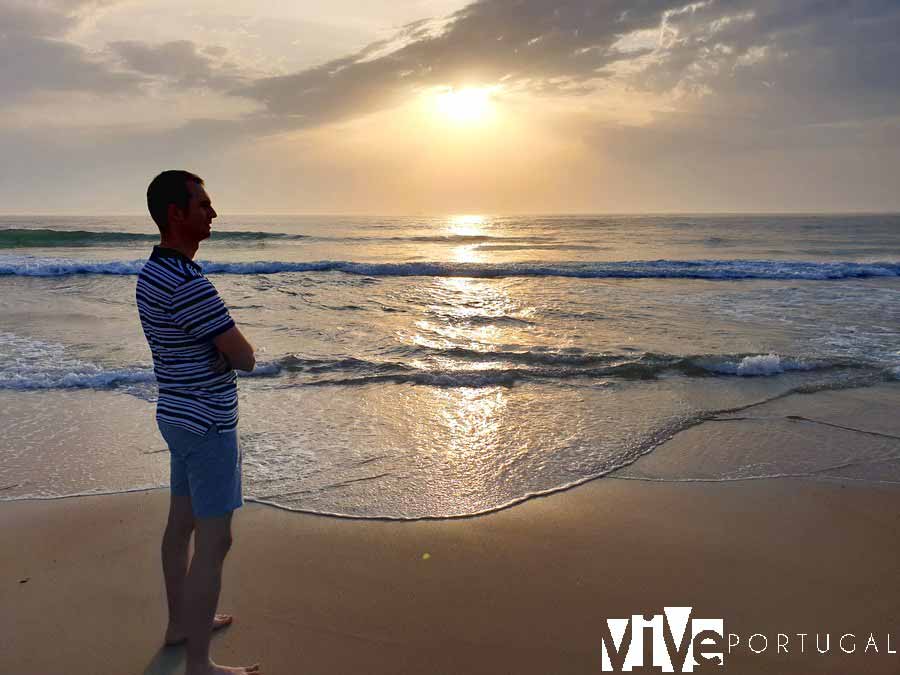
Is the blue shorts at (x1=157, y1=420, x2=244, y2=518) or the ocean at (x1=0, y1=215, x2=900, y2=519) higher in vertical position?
the blue shorts at (x1=157, y1=420, x2=244, y2=518)

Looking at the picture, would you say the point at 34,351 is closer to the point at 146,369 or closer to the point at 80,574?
the point at 146,369

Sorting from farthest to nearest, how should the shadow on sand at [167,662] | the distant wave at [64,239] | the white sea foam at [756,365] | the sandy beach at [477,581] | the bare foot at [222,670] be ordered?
the distant wave at [64,239] → the white sea foam at [756,365] → the sandy beach at [477,581] → the shadow on sand at [167,662] → the bare foot at [222,670]

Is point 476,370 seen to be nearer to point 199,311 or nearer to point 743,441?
point 743,441

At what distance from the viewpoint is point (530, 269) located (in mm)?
21172

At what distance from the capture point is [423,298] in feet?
45.8

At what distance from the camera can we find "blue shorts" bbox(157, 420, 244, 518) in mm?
2320

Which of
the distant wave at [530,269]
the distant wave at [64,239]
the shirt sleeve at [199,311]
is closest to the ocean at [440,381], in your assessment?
the shirt sleeve at [199,311]

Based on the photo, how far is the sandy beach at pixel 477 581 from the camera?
2.69 meters

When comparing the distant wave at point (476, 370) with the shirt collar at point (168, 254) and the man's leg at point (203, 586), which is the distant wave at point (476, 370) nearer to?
the man's leg at point (203, 586)

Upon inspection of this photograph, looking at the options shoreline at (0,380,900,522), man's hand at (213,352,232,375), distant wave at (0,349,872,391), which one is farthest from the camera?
distant wave at (0,349,872,391)

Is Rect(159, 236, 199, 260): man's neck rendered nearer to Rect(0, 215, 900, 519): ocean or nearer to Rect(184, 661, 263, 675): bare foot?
Rect(184, 661, 263, 675): bare foot

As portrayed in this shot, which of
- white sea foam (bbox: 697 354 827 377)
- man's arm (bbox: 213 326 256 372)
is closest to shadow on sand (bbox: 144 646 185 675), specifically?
man's arm (bbox: 213 326 256 372)

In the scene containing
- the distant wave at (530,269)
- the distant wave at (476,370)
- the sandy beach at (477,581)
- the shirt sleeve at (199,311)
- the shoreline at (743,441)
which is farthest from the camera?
the distant wave at (530,269)

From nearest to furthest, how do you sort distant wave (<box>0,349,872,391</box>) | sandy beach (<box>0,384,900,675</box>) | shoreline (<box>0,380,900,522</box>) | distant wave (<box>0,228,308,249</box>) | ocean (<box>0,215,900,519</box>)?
sandy beach (<box>0,384,900,675</box>) → shoreline (<box>0,380,900,522</box>) → ocean (<box>0,215,900,519</box>) → distant wave (<box>0,349,872,391</box>) → distant wave (<box>0,228,308,249</box>)
